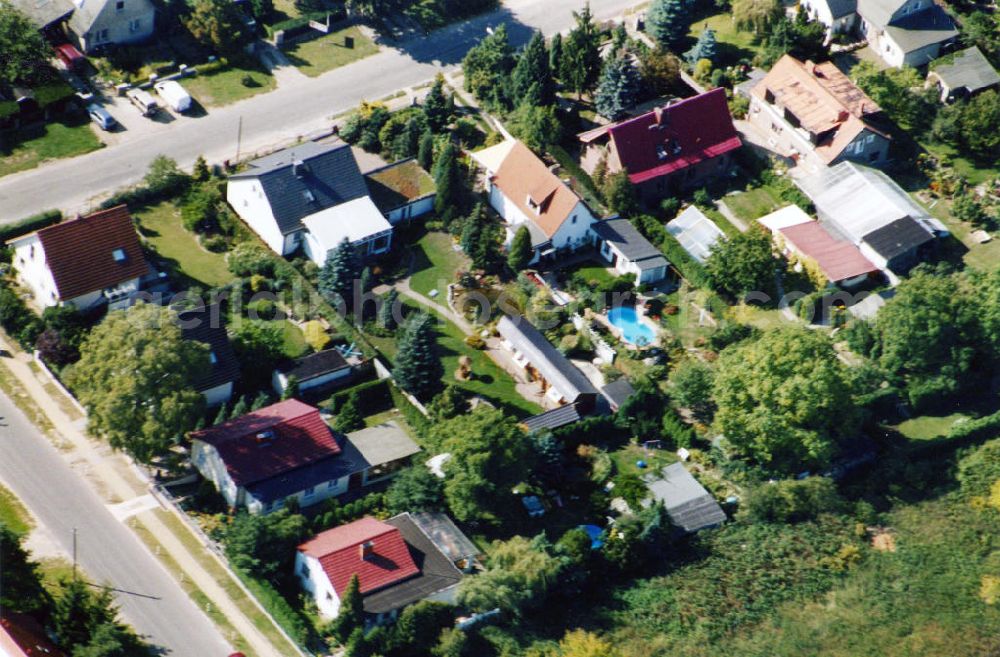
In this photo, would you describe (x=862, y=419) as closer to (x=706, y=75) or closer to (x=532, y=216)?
(x=532, y=216)

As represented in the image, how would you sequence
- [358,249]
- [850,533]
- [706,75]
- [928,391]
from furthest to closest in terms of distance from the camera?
1. [706,75]
2. [358,249]
3. [928,391]
4. [850,533]

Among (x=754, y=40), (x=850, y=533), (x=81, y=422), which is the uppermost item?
(x=754, y=40)

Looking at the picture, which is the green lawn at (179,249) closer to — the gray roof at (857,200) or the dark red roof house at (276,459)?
Result: the dark red roof house at (276,459)

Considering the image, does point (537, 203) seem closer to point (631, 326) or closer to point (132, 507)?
point (631, 326)

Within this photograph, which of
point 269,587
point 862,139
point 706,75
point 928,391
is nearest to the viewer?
point 269,587

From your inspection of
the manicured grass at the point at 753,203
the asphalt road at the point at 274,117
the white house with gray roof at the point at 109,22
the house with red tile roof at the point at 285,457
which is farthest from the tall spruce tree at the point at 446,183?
the white house with gray roof at the point at 109,22

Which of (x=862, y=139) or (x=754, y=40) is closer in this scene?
(x=862, y=139)

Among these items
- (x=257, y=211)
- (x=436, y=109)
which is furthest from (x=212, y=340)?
(x=436, y=109)

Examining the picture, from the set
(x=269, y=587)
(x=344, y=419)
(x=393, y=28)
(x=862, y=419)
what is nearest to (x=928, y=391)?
(x=862, y=419)
